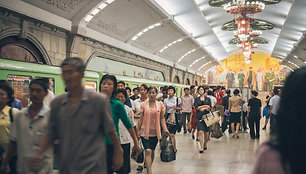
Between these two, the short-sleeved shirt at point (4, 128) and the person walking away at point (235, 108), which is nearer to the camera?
the short-sleeved shirt at point (4, 128)

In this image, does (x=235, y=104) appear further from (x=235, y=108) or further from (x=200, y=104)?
(x=200, y=104)

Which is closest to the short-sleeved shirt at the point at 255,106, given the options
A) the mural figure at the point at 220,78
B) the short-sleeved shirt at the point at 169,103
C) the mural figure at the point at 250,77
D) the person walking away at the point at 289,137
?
the short-sleeved shirt at the point at 169,103

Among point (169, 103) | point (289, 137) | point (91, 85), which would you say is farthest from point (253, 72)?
point (289, 137)

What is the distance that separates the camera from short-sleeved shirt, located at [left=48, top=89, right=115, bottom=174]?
2264 mm

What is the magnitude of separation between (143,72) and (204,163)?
17.3m

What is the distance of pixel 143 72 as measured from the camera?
2347 centimetres

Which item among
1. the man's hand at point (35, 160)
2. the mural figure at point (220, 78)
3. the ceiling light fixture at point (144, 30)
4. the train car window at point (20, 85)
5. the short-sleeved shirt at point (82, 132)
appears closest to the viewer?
the short-sleeved shirt at point (82, 132)

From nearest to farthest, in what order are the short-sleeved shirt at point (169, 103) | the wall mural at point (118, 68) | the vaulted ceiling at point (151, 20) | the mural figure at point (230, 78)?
the short-sleeved shirt at point (169, 103), the vaulted ceiling at point (151, 20), the wall mural at point (118, 68), the mural figure at point (230, 78)

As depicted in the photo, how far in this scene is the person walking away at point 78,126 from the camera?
2268 mm

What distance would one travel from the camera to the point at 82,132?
89.9 inches

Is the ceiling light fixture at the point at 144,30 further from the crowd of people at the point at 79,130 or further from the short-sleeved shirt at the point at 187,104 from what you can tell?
the crowd of people at the point at 79,130

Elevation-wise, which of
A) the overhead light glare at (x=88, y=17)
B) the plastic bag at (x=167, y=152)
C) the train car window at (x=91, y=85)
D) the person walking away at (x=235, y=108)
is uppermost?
the overhead light glare at (x=88, y=17)

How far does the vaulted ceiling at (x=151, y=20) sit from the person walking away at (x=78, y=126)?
769 centimetres

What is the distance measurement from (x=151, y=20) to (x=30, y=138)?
15.5 metres
